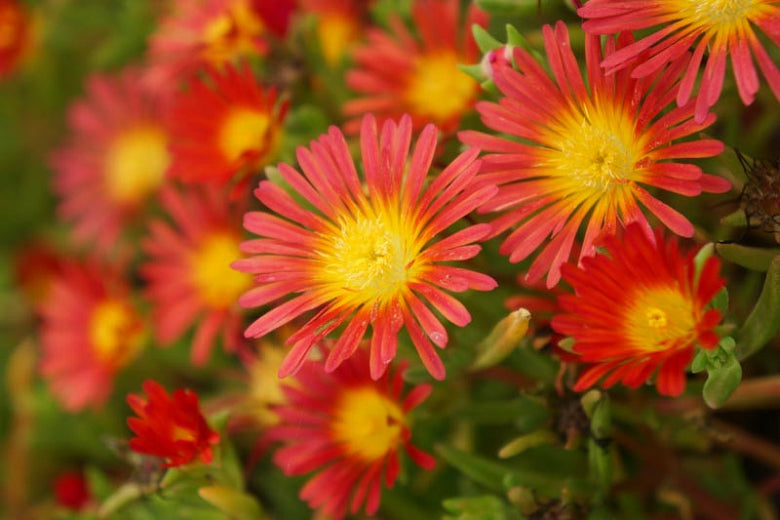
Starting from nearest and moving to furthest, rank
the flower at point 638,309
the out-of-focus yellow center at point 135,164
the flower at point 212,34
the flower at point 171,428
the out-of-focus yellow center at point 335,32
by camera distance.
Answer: the flower at point 638,309 < the flower at point 171,428 < the flower at point 212,34 < the out-of-focus yellow center at point 335,32 < the out-of-focus yellow center at point 135,164

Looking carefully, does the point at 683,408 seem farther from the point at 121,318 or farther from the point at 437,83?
the point at 121,318

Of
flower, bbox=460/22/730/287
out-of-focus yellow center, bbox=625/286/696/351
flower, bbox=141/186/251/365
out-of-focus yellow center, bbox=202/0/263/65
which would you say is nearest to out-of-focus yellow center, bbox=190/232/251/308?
flower, bbox=141/186/251/365

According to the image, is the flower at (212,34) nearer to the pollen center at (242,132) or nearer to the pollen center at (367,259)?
the pollen center at (242,132)

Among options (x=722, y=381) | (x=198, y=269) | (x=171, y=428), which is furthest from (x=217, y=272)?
(x=722, y=381)

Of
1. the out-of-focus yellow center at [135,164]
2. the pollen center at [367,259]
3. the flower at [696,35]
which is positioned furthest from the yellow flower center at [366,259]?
the out-of-focus yellow center at [135,164]

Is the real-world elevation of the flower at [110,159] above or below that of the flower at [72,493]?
above

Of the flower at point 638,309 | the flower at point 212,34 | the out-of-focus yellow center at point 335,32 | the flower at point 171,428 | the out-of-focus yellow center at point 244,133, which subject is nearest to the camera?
the flower at point 638,309

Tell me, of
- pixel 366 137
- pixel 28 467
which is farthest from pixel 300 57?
pixel 28 467

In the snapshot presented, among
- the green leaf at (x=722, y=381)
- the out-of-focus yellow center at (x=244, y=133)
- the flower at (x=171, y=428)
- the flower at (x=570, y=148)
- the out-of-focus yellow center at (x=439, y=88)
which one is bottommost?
the flower at (x=171, y=428)
